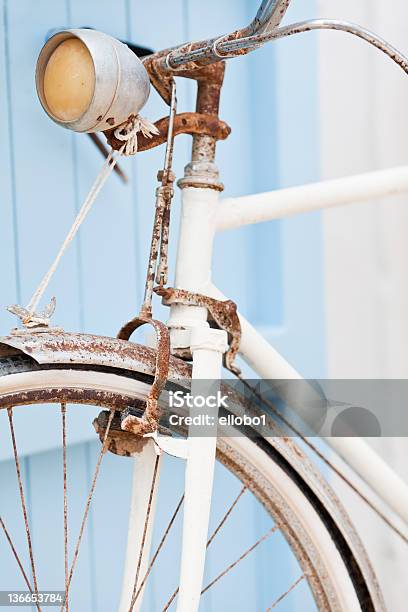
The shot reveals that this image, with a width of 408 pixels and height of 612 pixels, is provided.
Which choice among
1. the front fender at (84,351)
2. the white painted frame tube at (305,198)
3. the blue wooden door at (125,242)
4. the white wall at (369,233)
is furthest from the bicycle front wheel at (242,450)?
the white wall at (369,233)

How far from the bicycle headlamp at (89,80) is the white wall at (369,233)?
818 mm

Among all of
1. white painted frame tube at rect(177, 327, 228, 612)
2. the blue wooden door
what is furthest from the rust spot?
the blue wooden door

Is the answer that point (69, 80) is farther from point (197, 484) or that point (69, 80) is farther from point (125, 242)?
point (125, 242)

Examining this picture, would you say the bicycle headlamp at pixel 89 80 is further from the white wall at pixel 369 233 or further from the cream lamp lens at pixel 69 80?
the white wall at pixel 369 233

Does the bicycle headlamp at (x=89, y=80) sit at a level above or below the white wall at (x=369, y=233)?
below

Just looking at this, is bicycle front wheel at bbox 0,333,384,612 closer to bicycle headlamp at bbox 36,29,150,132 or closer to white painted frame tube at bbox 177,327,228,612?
white painted frame tube at bbox 177,327,228,612

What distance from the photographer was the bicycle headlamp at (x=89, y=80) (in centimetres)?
64

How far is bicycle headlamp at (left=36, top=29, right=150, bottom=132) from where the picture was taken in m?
0.64

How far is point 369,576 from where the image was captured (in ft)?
2.72

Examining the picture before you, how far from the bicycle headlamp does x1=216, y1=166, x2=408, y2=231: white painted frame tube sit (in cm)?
15

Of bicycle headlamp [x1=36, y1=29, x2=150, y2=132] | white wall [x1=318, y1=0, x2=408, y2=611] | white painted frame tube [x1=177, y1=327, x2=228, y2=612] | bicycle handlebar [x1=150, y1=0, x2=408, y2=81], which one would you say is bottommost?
white painted frame tube [x1=177, y1=327, x2=228, y2=612]

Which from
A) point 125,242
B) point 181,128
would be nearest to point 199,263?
point 181,128

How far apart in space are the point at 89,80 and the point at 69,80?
0.07ft

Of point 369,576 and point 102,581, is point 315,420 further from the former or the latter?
point 102,581
